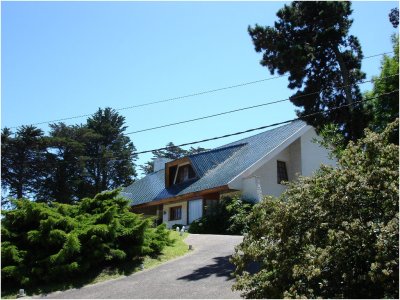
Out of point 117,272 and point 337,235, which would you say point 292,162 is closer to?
point 117,272

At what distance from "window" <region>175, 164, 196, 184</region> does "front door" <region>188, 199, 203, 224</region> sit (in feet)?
9.22

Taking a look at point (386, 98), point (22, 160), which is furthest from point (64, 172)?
point (386, 98)

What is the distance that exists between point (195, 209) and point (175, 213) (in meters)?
2.86

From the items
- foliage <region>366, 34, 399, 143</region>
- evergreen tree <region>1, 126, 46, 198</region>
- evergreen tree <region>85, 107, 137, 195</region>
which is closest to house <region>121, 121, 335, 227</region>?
foliage <region>366, 34, 399, 143</region>

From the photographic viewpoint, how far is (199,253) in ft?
52.0

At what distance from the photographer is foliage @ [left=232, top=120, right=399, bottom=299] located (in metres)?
6.59

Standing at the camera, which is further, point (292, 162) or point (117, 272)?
point (292, 162)

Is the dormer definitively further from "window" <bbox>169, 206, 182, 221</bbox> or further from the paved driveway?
the paved driveway

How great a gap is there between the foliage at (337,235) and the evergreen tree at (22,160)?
3585 centimetres

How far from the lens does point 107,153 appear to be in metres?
47.5

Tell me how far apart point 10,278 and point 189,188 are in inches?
627

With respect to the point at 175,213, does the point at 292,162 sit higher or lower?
higher

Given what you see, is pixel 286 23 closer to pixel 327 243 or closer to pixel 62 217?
pixel 62 217

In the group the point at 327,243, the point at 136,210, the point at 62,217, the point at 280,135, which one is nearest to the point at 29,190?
the point at 136,210
